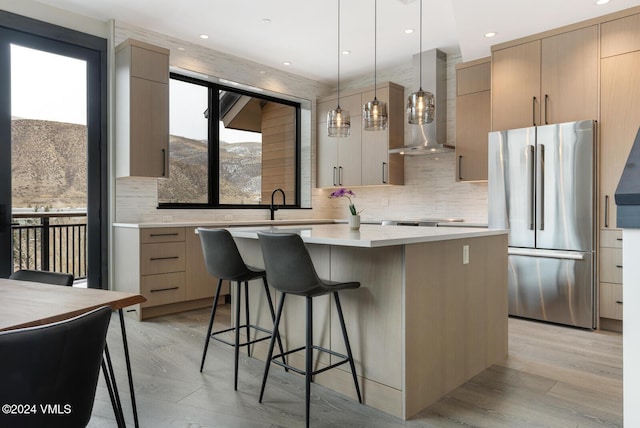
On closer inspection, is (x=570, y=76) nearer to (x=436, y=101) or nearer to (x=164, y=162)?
(x=436, y=101)

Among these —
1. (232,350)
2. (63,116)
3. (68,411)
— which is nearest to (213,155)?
(63,116)

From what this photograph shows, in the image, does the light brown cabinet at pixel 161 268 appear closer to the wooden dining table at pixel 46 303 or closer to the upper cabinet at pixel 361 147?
the wooden dining table at pixel 46 303

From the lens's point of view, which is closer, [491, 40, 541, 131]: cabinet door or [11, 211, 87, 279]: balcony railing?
[11, 211, 87, 279]: balcony railing

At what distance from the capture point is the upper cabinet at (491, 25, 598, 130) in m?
3.80

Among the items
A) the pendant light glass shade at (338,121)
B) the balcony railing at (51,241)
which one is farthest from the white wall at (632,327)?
the balcony railing at (51,241)

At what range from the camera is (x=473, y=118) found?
483 cm

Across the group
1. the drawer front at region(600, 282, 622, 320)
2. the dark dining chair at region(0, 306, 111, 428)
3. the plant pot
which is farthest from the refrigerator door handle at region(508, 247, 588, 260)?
the dark dining chair at region(0, 306, 111, 428)

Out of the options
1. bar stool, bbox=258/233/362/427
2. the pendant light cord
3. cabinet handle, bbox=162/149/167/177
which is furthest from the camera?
cabinet handle, bbox=162/149/167/177

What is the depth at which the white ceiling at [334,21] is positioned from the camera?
147 inches

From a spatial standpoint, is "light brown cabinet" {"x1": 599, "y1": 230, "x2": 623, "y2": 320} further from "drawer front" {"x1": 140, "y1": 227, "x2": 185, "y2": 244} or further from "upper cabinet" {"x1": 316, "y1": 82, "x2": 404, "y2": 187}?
"drawer front" {"x1": 140, "y1": 227, "x2": 185, "y2": 244}

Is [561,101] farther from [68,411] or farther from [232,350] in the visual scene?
[68,411]

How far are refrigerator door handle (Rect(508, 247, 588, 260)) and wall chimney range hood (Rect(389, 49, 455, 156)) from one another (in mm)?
1655

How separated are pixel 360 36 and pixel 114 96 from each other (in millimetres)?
2694

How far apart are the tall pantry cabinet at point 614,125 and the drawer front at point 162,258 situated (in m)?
3.83
